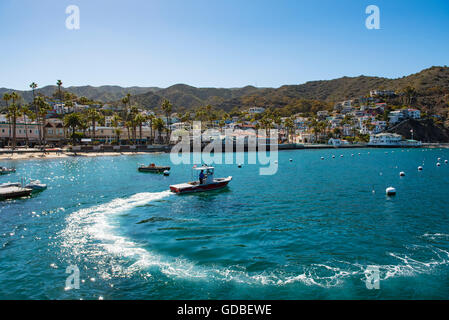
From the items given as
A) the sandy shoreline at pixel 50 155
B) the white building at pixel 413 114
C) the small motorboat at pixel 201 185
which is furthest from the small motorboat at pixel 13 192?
the white building at pixel 413 114

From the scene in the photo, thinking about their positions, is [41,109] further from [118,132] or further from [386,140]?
[386,140]

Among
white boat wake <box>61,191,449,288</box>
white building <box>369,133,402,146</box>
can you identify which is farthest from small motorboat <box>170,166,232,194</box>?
white building <box>369,133,402,146</box>

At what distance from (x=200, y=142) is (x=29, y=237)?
94.1m

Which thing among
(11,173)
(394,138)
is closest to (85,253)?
(11,173)

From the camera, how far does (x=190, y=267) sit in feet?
50.2

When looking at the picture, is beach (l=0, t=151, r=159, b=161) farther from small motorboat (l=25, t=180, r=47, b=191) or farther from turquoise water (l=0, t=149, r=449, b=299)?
turquoise water (l=0, t=149, r=449, b=299)

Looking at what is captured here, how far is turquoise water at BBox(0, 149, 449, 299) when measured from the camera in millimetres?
13172

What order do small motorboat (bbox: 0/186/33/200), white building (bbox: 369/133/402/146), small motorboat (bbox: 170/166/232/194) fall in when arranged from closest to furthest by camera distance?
small motorboat (bbox: 0/186/33/200) < small motorboat (bbox: 170/166/232/194) < white building (bbox: 369/133/402/146)

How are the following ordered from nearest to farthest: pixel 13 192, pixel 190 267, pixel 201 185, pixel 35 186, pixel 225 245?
pixel 190 267 < pixel 225 245 < pixel 13 192 < pixel 201 185 < pixel 35 186

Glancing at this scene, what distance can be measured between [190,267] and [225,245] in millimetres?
3549

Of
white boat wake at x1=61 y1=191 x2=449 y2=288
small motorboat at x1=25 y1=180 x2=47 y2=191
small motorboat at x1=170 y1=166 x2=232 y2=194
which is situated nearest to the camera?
white boat wake at x1=61 y1=191 x2=449 y2=288

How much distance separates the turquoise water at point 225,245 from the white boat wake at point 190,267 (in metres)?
0.06

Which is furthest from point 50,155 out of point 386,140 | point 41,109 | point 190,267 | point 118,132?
point 386,140

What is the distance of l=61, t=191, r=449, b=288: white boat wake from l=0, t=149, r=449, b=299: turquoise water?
0.18ft
